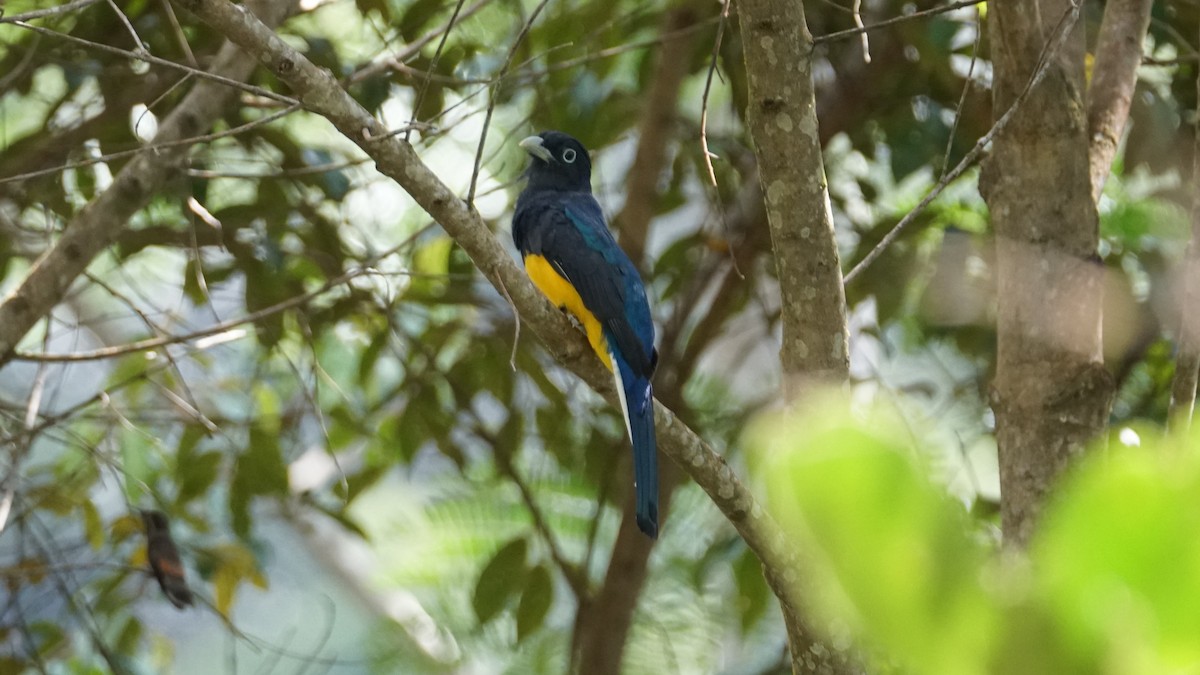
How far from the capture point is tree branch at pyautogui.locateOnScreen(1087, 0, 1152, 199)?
9.93 ft

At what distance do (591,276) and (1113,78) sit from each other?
1.48m

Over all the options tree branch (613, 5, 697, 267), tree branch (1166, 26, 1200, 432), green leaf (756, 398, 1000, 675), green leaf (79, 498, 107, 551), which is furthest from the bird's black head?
green leaf (756, 398, 1000, 675)

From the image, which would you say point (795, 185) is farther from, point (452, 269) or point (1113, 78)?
point (452, 269)

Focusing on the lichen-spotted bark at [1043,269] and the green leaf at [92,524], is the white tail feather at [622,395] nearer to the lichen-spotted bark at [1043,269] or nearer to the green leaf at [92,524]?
the lichen-spotted bark at [1043,269]

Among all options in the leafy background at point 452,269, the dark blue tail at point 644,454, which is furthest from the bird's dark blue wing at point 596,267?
the leafy background at point 452,269

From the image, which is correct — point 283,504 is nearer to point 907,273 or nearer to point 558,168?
point 558,168

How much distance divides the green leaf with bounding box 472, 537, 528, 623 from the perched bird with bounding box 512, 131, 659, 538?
3.01 ft

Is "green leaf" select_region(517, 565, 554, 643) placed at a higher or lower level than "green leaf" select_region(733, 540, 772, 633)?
higher

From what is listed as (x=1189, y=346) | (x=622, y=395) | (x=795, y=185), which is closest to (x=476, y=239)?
(x=795, y=185)

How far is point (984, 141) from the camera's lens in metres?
2.29

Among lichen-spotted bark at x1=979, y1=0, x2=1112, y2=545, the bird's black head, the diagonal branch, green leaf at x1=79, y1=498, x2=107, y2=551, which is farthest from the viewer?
the bird's black head

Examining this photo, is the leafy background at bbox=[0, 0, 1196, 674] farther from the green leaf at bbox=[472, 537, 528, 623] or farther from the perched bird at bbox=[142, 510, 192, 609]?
the perched bird at bbox=[142, 510, 192, 609]

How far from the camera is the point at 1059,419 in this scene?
2787 millimetres

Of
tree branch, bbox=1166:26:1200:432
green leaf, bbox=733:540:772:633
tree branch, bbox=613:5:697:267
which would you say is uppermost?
tree branch, bbox=613:5:697:267
